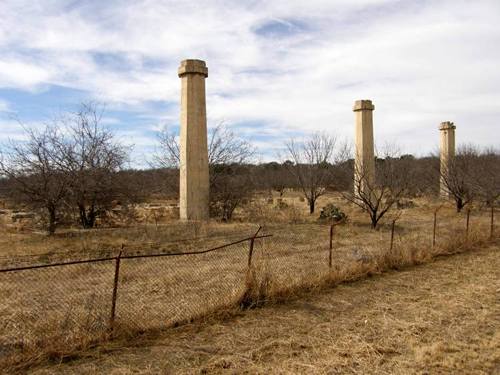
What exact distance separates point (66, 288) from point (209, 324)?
335 centimetres

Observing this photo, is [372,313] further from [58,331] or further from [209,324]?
[58,331]

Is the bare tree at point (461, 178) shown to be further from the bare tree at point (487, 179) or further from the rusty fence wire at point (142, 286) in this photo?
the rusty fence wire at point (142, 286)

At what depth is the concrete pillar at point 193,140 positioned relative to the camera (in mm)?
16047

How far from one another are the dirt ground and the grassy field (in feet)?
1.00

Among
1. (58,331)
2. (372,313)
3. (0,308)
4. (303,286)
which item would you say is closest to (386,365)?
(372,313)

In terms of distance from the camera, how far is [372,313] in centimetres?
664

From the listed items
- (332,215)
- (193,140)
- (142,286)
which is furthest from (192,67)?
(142,286)

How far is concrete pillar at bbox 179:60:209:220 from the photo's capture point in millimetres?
16047

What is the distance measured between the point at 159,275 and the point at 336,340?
174 inches

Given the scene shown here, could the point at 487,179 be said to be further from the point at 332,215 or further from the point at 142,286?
the point at 142,286

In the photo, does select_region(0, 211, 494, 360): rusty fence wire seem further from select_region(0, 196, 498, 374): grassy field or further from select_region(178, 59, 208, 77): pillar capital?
select_region(178, 59, 208, 77): pillar capital

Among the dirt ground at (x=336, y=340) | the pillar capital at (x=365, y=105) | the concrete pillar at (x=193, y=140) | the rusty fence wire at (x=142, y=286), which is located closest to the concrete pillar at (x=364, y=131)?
the pillar capital at (x=365, y=105)

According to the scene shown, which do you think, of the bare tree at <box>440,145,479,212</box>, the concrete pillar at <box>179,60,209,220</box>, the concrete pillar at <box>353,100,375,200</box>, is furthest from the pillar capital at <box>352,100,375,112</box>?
the concrete pillar at <box>179,60,209,220</box>

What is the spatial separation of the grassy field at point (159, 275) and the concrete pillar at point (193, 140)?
137 cm
